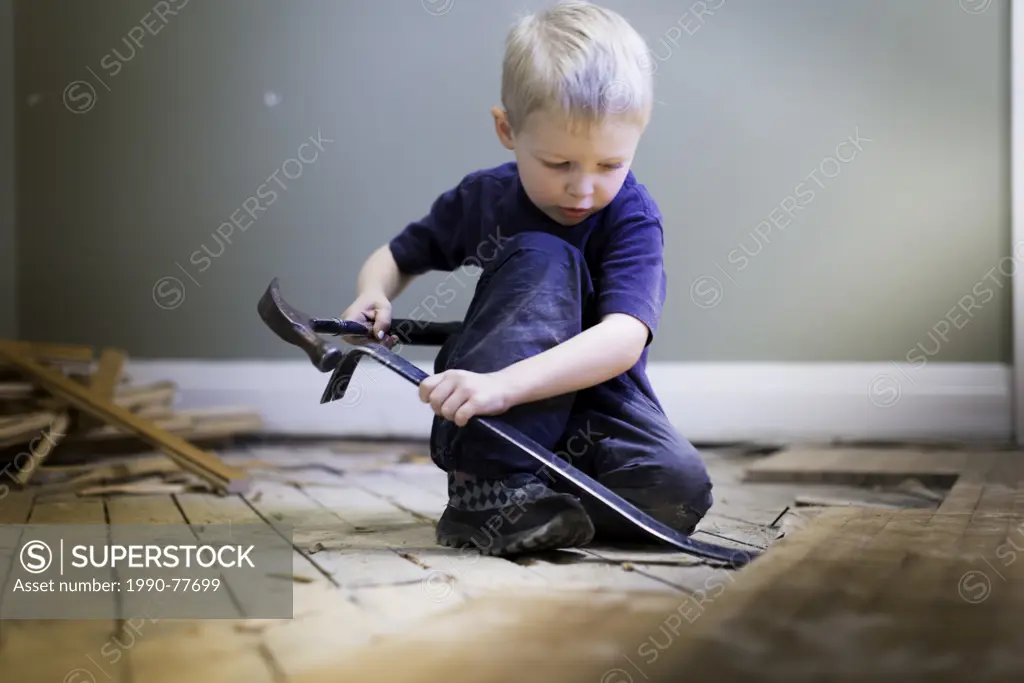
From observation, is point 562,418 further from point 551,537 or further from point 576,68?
point 576,68

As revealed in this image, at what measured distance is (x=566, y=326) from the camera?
38.9 inches

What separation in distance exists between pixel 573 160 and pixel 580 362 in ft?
0.67

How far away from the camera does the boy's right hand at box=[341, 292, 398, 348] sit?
42.9 inches

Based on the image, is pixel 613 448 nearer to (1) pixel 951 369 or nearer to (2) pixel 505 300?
(2) pixel 505 300

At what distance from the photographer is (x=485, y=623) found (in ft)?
2.26

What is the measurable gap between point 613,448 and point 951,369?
1.14 meters

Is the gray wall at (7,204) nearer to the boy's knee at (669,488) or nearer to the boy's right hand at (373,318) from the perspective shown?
the boy's right hand at (373,318)

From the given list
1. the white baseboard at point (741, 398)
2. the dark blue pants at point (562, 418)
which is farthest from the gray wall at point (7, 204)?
the dark blue pants at point (562, 418)

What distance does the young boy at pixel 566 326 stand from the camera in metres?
0.93

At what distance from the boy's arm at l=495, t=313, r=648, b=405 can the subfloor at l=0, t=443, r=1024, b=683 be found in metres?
0.16

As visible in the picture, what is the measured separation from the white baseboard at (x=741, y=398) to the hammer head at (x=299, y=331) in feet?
3.01

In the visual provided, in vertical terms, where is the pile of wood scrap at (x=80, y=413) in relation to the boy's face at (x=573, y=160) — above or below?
below

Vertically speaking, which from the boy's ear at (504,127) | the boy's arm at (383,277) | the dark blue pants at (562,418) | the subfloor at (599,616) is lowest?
the subfloor at (599,616)

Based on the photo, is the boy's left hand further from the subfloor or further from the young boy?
the subfloor
